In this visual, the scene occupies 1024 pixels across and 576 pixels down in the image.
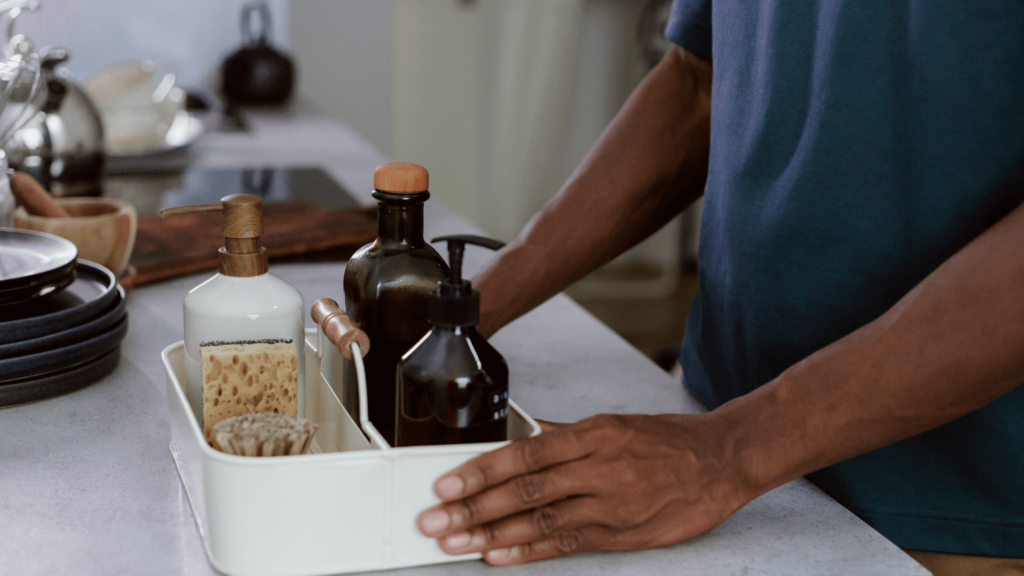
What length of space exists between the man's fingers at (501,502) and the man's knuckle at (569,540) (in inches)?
1.4

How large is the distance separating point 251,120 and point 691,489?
86.5 inches

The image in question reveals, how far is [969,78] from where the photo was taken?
79cm

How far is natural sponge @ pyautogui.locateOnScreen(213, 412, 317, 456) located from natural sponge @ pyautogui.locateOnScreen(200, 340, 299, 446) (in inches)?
1.7

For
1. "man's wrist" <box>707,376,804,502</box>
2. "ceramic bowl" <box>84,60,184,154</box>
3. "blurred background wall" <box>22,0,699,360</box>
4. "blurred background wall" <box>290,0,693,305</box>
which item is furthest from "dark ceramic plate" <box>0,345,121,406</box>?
"blurred background wall" <box>290,0,693,305</box>

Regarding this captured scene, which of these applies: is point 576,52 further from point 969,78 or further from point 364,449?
point 364,449

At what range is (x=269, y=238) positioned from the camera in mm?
1436

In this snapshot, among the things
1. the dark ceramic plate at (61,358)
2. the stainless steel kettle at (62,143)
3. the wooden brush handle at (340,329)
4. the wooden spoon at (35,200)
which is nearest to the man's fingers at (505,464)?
the wooden brush handle at (340,329)

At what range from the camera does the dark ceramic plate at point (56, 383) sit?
88cm

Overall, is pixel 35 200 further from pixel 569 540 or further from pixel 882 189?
pixel 882 189

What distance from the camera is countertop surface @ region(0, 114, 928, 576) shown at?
66 centimetres

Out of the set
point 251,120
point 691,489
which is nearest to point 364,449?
point 691,489

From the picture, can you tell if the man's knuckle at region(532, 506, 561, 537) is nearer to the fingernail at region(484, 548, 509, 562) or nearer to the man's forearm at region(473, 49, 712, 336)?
the fingernail at region(484, 548, 509, 562)

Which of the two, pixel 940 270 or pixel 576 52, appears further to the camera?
pixel 576 52

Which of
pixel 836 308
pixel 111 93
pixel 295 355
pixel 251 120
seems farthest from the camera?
pixel 251 120
